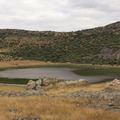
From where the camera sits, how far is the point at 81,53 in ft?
271

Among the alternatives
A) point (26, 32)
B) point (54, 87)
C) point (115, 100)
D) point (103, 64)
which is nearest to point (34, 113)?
point (115, 100)

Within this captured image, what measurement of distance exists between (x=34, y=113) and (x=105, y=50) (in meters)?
76.1

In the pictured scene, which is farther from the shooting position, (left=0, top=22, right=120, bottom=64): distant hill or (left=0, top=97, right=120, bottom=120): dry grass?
(left=0, top=22, right=120, bottom=64): distant hill

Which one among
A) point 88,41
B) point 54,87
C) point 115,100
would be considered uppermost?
point 88,41

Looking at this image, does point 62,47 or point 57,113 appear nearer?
point 57,113

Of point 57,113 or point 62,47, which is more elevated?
point 62,47

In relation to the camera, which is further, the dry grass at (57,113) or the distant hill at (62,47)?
the distant hill at (62,47)

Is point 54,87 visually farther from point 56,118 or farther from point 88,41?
point 88,41

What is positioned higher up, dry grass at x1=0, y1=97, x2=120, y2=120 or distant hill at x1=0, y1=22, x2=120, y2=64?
distant hill at x1=0, y1=22, x2=120, y2=64

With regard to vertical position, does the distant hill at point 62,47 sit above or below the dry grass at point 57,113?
above

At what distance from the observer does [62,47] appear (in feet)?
301

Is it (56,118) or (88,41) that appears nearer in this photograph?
(56,118)

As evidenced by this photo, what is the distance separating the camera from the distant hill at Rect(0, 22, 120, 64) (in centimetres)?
7641

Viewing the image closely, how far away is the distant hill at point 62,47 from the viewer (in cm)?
7641
